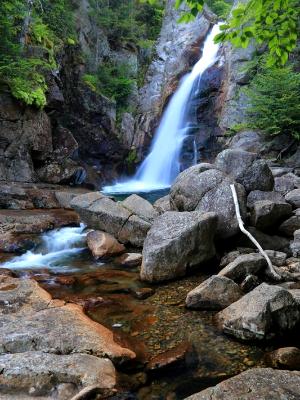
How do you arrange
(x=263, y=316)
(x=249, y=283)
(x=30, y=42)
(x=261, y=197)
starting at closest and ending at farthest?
1. (x=263, y=316)
2. (x=249, y=283)
3. (x=261, y=197)
4. (x=30, y=42)

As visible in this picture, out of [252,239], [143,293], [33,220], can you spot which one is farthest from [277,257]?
[33,220]

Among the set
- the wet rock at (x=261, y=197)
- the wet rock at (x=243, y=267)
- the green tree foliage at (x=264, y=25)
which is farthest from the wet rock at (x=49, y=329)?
the wet rock at (x=261, y=197)

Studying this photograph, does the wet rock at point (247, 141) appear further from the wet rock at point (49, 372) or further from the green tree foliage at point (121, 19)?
the wet rock at point (49, 372)

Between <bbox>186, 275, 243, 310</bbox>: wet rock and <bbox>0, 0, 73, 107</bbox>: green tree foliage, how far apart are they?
981 cm

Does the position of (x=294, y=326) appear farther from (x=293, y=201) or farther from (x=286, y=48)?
(x=293, y=201)

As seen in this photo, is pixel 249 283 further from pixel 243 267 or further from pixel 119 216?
pixel 119 216

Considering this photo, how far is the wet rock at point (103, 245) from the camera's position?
28.2 feet

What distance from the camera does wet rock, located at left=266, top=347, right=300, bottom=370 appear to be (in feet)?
13.8

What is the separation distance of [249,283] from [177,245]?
1472 mm

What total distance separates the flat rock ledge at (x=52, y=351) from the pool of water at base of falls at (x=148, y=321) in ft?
0.91

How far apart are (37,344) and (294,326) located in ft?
10.7

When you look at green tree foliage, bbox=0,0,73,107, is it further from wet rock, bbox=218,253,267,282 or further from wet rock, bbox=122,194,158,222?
wet rock, bbox=218,253,267,282

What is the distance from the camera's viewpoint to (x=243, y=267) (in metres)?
6.59

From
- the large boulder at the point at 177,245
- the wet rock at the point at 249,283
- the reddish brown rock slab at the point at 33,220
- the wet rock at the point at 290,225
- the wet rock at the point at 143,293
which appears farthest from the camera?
the reddish brown rock slab at the point at 33,220
